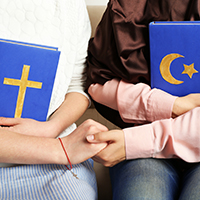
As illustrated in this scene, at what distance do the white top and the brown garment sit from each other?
13 centimetres

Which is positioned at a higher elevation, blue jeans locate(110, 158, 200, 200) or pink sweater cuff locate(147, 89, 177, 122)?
pink sweater cuff locate(147, 89, 177, 122)

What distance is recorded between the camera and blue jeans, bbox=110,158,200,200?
59 centimetres

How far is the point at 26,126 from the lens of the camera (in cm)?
69

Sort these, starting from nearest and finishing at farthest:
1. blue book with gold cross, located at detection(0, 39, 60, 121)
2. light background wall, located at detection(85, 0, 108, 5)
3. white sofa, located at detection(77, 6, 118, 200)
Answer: blue book with gold cross, located at detection(0, 39, 60, 121)
white sofa, located at detection(77, 6, 118, 200)
light background wall, located at detection(85, 0, 108, 5)

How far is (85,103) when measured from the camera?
2.82ft

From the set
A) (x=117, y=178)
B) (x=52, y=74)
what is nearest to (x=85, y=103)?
(x=52, y=74)

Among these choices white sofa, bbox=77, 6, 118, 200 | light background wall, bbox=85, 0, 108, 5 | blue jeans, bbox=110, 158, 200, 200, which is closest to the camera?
blue jeans, bbox=110, 158, 200, 200

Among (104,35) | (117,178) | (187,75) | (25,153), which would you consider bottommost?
(117,178)

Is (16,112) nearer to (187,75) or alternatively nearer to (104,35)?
(104,35)

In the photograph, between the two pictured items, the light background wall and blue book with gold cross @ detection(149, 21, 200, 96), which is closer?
blue book with gold cross @ detection(149, 21, 200, 96)

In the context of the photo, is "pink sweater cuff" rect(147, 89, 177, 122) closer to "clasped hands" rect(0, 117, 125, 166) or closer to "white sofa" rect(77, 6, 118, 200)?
"clasped hands" rect(0, 117, 125, 166)

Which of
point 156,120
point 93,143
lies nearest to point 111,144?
point 93,143

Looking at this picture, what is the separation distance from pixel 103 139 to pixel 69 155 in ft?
0.33

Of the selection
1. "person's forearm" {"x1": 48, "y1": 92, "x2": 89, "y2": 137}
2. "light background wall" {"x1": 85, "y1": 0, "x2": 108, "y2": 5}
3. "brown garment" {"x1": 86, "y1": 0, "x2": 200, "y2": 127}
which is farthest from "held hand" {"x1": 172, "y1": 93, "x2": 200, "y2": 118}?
"light background wall" {"x1": 85, "y1": 0, "x2": 108, "y2": 5}
